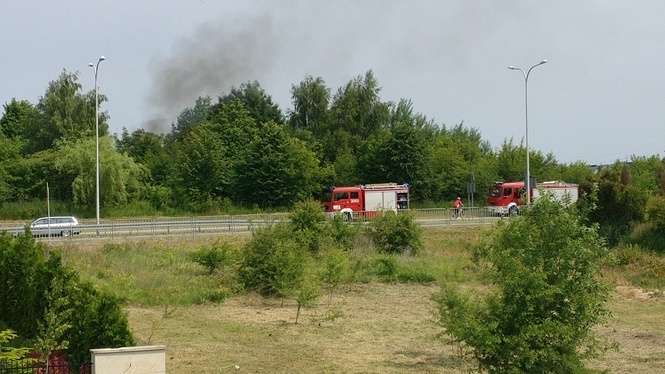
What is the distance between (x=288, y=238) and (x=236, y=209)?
36.7m

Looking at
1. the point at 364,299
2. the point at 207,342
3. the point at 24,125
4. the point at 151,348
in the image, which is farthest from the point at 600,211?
the point at 24,125

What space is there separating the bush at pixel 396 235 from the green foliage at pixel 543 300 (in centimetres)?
2598

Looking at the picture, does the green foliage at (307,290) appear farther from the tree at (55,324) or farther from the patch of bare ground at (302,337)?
the tree at (55,324)

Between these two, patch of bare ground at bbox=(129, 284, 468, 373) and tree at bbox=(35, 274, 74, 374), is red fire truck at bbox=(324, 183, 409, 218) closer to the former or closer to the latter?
patch of bare ground at bbox=(129, 284, 468, 373)

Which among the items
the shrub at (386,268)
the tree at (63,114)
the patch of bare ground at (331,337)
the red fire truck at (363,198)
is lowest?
the patch of bare ground at (331,337)

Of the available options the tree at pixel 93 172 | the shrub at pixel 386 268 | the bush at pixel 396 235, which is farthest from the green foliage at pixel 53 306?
the tree at pixel 93 172

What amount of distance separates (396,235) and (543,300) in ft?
86.8

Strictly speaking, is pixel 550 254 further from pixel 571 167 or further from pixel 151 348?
pixel 571 167

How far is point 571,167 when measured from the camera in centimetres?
7806

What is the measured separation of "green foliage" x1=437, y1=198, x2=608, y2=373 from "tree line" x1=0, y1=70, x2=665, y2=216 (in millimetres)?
45906

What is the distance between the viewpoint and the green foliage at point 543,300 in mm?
12891

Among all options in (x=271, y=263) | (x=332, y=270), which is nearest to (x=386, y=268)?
(x=332, y=270)

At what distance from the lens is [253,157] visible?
66375 mm

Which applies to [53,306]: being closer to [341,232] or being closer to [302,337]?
[302,337]
